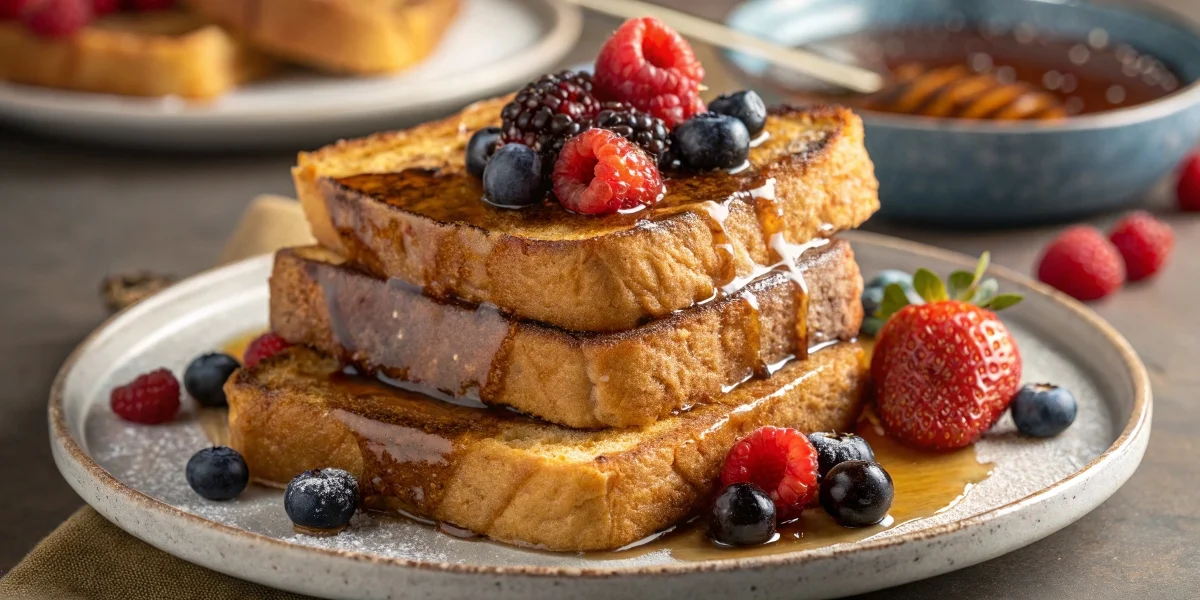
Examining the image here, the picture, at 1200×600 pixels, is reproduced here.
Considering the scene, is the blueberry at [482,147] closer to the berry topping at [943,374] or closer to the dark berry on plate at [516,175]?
the dark berry on plate at [516,175]

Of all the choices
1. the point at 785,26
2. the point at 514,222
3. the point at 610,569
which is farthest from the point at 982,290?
the point at 785,26

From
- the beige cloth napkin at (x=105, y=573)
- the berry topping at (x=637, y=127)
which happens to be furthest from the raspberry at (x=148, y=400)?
the berry topping at (x=637, y=127)

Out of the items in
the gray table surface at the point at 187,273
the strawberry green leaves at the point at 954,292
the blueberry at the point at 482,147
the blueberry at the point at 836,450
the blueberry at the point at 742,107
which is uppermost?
the blueberry at the point at 742,107

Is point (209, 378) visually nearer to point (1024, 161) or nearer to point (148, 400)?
point (148, 400)

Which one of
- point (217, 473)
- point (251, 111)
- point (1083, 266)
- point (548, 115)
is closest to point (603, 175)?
point (548, 115)

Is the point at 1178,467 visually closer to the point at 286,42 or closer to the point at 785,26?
the point at 785,26

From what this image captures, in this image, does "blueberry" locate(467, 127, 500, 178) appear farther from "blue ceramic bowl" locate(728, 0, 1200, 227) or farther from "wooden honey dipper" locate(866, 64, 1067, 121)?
"wooden honey dipper" locate(866, 64, 1067, 121)
